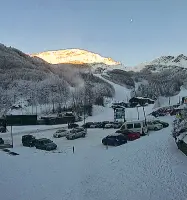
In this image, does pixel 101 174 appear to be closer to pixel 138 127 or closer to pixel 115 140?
pixel 115 140

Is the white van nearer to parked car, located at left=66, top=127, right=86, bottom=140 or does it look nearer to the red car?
the red car

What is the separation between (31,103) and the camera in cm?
12200

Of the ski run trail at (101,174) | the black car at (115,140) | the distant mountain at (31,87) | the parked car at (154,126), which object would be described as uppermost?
the distant mountain at (31,87)

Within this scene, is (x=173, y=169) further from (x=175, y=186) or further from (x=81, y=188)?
(x=81, y=188)

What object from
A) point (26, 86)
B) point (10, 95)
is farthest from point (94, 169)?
point (26, 86)

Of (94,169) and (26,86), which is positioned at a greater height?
(26,86)

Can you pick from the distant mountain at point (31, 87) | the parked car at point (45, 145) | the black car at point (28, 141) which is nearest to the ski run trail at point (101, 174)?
the parked car at point (45, 145)

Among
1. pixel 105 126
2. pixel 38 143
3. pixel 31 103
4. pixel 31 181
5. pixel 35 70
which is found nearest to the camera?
pixel 31 181

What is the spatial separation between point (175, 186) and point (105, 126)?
32777 mm

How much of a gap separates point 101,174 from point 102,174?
7 centimetres

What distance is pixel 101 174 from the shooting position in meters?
20.4

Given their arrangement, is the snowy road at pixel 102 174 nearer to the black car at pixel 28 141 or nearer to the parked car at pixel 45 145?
the parked car at pixel 45 145

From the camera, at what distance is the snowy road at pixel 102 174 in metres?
16.8

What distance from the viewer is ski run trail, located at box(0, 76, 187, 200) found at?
16.8 metres
